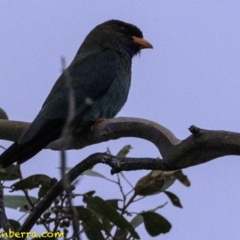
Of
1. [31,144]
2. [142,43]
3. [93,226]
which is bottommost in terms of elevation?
[93,226]

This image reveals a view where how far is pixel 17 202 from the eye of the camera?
344 centimetres

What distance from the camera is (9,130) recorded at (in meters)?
4.64

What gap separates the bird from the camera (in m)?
4.59

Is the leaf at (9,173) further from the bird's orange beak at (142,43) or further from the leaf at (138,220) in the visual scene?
the bird's orange beak at (142,43)

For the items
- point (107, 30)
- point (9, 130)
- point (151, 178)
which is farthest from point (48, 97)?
point (151, 178)

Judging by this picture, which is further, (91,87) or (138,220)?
(91,87)

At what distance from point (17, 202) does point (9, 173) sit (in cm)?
26

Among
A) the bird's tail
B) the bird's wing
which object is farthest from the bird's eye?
the bird's tail

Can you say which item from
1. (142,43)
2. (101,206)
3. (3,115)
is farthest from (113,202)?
(142,43)

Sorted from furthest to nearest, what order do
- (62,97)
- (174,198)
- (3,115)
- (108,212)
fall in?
(62,97) → (3,115) → (174,198) → (108,212)

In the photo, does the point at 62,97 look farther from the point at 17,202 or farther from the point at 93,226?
the point at 93,226

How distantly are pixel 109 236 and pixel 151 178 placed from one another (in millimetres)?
505

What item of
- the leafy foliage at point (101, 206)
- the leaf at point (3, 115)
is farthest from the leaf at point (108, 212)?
the leaf at point (3, 115)

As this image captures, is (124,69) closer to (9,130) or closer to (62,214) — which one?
(9,130)
